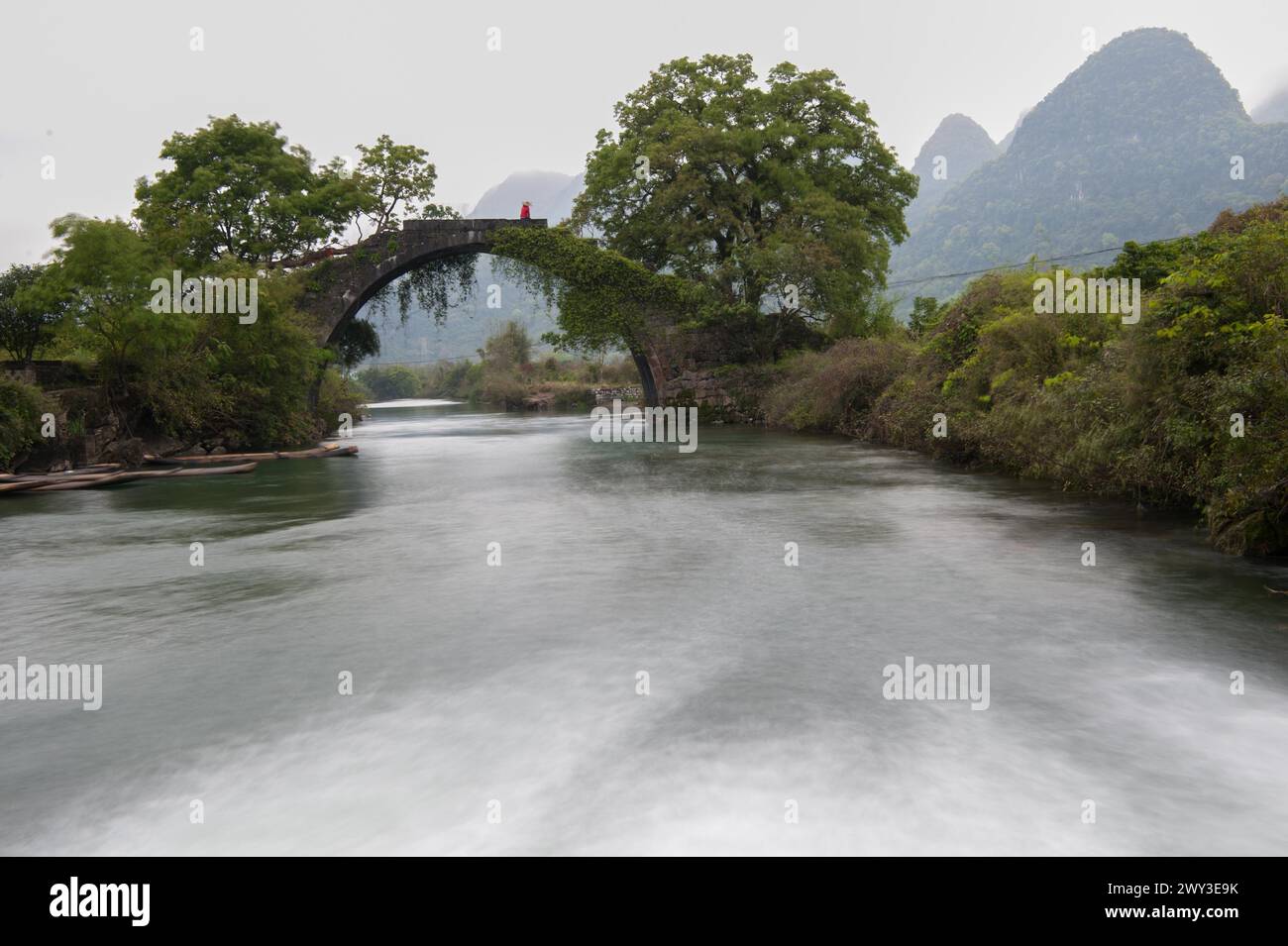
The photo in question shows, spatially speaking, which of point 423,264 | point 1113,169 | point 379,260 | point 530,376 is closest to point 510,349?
point 530,376

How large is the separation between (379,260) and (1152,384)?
3222cm

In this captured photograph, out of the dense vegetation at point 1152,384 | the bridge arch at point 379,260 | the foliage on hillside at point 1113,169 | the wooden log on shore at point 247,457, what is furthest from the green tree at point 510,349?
the dense vegetation at point 1152,384

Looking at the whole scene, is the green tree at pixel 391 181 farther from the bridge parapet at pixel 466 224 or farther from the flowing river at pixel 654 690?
the flowing river at pixel 654 690

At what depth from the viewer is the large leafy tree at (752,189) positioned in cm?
3688

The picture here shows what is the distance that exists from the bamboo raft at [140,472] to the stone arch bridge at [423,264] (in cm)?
1259

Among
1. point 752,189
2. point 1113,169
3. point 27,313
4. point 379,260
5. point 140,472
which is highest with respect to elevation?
point 1113,169

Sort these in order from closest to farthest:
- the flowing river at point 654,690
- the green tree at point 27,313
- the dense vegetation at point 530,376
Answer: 1. the flowing river at point 654,690
2. the green tree at point 27,313
3. the dense vegetation at point 530,376

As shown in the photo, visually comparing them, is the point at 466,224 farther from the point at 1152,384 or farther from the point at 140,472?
the point at 1152,384

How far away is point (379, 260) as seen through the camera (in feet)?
126

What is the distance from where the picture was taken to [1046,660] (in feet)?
23.9
